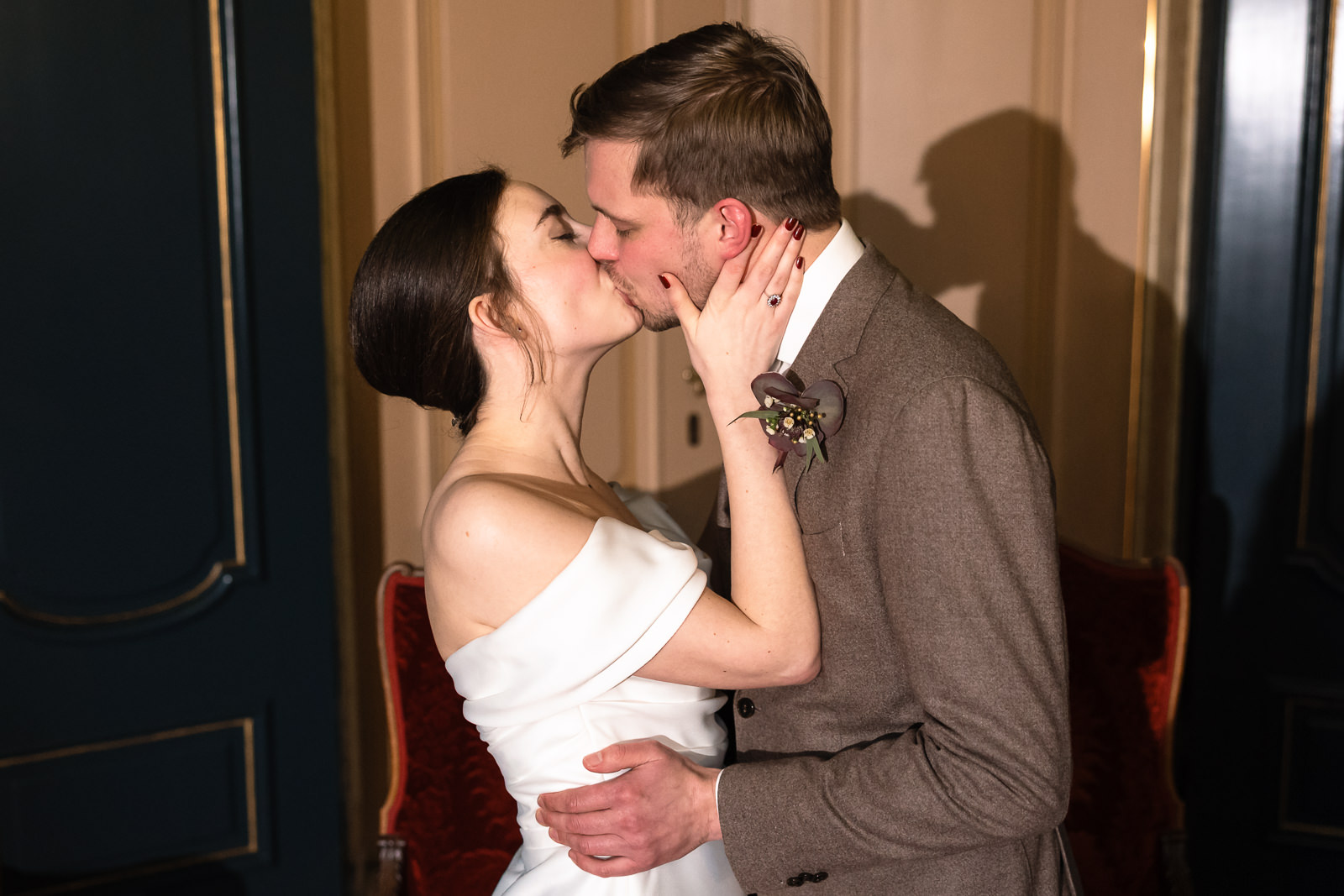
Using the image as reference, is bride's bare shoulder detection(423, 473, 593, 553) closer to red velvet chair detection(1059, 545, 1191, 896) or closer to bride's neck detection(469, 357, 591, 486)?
bride's neck detection(469, 357, 591, 486)

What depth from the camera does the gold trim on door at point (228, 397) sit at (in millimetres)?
2418

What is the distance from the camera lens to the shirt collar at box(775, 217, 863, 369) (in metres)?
1.41

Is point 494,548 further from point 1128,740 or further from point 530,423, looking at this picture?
point 1128,740

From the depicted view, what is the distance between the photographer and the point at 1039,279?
3.23 metres

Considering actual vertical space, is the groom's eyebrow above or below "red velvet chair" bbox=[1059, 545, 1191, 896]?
above

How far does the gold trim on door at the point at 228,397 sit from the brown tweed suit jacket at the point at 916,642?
1646 mm

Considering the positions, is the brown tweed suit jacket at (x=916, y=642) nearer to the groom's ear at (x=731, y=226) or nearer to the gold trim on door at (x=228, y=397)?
the groom's ear at (x=731, y=226)

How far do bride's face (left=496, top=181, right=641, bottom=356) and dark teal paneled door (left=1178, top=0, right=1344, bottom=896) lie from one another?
1.97 meters

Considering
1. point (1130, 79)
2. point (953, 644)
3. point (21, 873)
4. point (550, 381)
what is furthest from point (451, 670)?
point (1130, 79)

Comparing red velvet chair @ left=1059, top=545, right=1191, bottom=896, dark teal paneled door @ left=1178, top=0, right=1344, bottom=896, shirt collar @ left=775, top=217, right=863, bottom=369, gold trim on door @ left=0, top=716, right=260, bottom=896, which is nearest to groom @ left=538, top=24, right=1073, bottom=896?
shirt collar @ left=775, top=217, right=863, bottom=369

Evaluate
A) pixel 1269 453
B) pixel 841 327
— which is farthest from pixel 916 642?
pixel 1269 453

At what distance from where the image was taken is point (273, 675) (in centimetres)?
264

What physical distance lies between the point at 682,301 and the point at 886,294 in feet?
0.94

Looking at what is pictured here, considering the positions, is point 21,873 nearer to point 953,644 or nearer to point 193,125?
point 193,125
